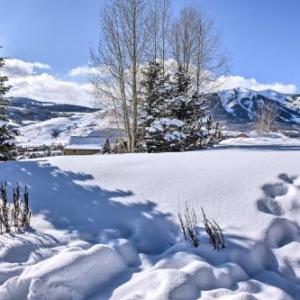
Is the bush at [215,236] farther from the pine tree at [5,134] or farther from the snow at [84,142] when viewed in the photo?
the snow at [84,142]

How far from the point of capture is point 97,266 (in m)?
3.33

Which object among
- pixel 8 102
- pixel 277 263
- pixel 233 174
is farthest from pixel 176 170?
pixel 8 102

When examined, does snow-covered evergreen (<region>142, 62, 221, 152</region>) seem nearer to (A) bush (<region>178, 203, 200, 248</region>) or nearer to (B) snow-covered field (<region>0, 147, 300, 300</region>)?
(B) snow-covered field (<region>0, 147, 300, 300</region>)

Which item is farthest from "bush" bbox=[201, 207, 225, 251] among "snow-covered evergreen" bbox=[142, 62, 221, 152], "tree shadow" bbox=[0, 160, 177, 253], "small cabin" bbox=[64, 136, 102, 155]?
"small cabin" bbox=[64, 136, 102, 155]

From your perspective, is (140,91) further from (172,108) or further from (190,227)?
(190,227)

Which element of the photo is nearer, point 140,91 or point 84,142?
point 140,91

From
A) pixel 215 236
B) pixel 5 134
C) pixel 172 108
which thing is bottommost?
pixel 215 236

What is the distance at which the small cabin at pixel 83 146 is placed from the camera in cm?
4284

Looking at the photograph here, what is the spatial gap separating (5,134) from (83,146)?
31.0 m

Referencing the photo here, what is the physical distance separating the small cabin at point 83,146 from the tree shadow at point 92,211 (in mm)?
33696

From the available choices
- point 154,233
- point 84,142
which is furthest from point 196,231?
point 84,142

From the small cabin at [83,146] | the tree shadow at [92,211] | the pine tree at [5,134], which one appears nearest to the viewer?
the tree shadow at [92,211]

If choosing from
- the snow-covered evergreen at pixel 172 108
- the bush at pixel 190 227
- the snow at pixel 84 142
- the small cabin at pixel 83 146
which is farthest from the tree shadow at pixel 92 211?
the snow at pixel 84 142

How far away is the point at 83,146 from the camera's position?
44.7 m
